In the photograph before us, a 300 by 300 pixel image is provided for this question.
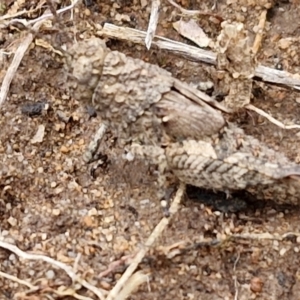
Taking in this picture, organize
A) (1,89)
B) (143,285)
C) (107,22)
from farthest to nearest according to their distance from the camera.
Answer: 1. (107,22)
2. (1,89)
3. (143,285)

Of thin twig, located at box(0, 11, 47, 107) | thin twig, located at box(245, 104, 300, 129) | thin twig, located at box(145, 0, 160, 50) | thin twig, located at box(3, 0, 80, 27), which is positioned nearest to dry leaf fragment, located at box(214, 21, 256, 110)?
thin twig, located at box(245, 104, 300, 129)

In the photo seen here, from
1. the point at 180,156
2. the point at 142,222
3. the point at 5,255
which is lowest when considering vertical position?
the point at 5,255

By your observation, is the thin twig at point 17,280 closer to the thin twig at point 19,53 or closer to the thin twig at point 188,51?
the thin twig at point 19,53

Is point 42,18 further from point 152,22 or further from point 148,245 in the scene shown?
point 148,245

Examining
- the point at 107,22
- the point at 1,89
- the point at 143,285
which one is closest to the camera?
the point at 143,285

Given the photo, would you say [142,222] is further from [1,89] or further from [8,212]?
[1,89]

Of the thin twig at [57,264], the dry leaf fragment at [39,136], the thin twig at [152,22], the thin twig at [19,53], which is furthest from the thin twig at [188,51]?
the thin twig at [57,264]

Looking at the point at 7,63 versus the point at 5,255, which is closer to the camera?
the point at 5,255

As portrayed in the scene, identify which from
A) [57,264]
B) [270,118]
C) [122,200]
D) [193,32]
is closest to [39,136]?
[122,200]

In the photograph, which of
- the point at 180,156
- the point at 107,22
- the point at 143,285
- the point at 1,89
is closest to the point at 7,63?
the point at 1,89
